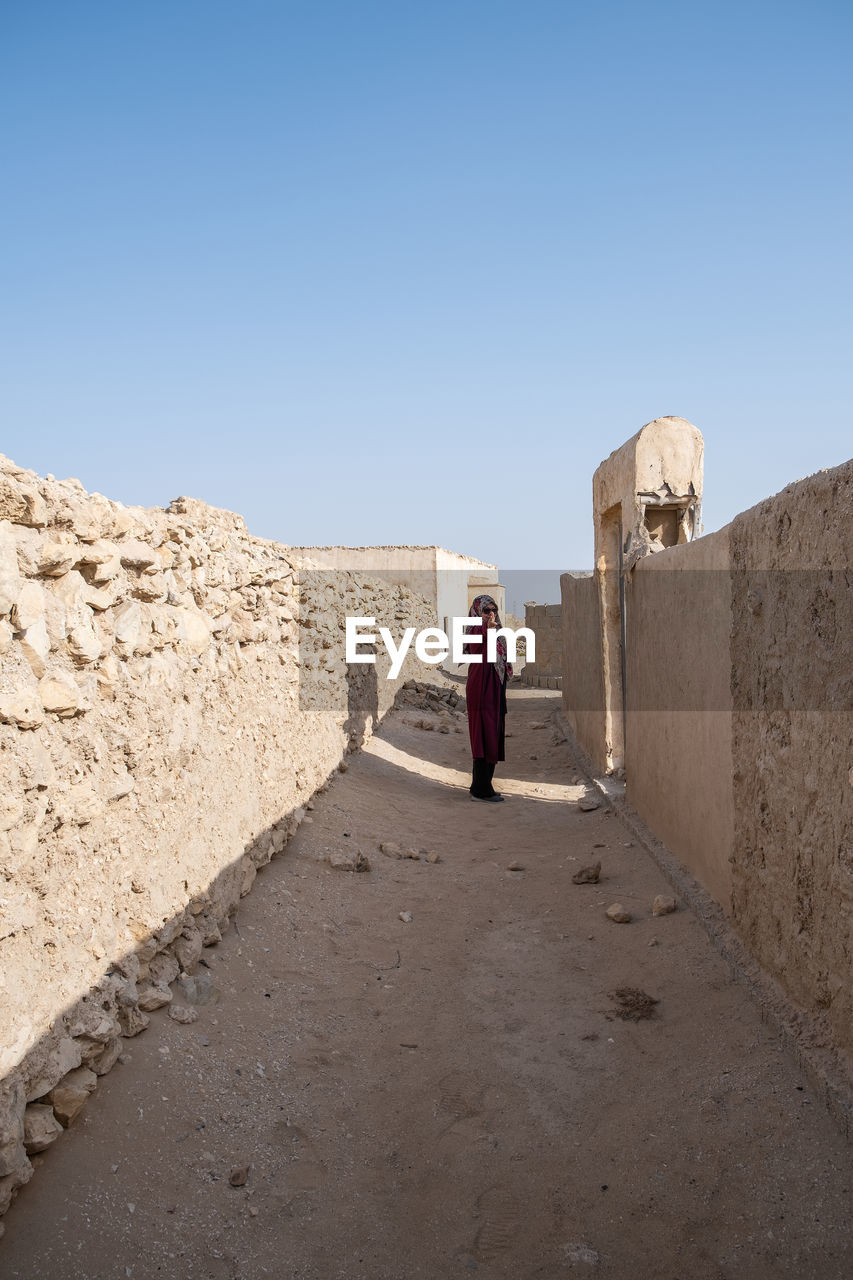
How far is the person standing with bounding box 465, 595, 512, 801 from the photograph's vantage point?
7.93 m

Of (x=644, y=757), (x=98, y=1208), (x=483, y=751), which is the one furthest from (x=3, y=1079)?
(x=483, y=751)

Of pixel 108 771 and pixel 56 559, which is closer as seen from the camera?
pixel 56 559

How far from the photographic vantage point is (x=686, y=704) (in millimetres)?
4871

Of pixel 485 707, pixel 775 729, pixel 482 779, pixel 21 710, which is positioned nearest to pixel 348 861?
pixel 482 779

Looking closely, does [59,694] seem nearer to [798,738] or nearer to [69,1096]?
[69,1096]

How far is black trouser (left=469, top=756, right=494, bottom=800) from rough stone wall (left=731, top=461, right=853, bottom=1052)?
418 cm

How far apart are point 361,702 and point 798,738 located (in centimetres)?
609

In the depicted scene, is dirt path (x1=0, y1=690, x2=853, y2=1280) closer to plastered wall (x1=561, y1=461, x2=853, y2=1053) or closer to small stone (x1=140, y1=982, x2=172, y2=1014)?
small stone (x1=140, y1=982, x2=172, y2=1014)

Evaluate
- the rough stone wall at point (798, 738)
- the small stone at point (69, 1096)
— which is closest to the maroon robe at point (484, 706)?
the rough stone wall at point (798, 738)

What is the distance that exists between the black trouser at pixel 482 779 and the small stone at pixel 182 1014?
16.2 ft

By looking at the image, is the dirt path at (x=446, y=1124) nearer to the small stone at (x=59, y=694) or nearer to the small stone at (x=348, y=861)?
the small stone at (x=348, y=861)

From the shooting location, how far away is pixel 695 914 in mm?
4270

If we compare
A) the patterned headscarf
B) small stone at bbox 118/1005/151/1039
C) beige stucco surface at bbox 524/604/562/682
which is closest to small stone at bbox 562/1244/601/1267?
small stone at bbox 118/1005/151/1039

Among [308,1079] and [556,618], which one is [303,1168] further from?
[556,618]
